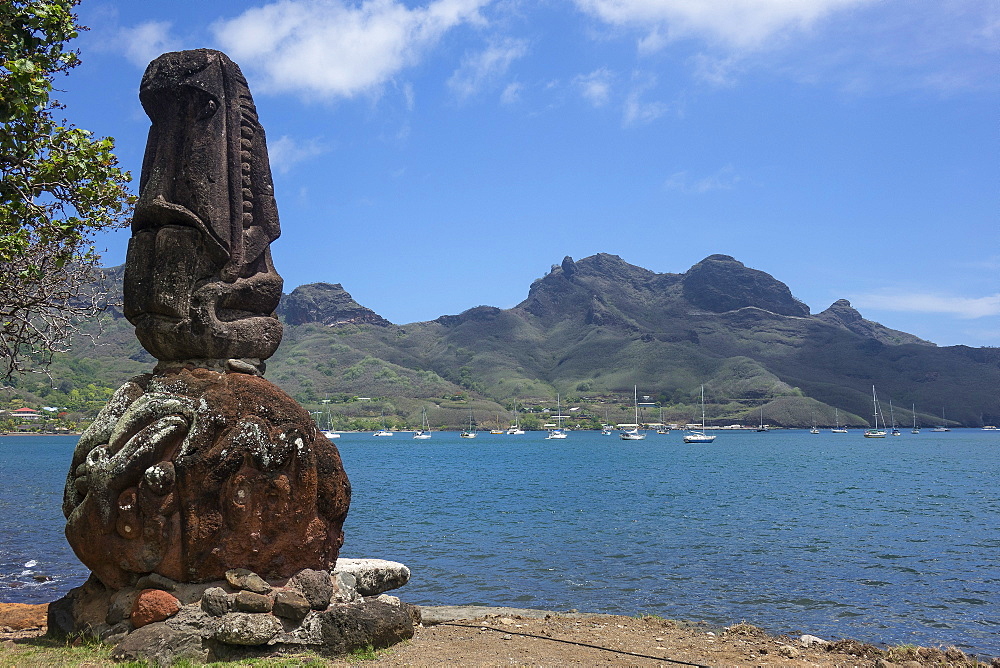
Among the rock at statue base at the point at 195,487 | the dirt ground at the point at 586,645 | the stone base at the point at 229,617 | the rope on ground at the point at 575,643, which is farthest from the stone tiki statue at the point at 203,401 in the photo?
the rope on ground at the point at 575,643

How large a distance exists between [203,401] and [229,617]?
2706mm

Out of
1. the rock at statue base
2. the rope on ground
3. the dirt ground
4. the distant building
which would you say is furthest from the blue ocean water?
the distant building

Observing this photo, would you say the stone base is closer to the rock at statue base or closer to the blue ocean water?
the rock at statue base

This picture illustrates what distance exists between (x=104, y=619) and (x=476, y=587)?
11.7 meters

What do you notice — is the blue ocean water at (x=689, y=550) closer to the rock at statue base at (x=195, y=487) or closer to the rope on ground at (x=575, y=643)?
the rope on ground at (x=575, y=643)

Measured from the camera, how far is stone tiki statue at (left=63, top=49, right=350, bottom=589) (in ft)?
31.5

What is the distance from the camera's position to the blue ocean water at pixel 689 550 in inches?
714

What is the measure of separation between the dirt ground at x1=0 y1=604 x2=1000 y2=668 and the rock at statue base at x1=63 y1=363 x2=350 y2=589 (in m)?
1.60

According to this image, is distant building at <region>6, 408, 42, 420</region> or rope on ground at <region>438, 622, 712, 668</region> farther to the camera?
distant building at <region>6, 408, 42, 420</region>

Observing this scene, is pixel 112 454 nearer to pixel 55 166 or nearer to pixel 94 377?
pixel 55 166

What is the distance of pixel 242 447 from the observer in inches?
388

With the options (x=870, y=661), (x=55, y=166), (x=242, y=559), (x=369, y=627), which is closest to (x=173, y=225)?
(x=55, y=166)

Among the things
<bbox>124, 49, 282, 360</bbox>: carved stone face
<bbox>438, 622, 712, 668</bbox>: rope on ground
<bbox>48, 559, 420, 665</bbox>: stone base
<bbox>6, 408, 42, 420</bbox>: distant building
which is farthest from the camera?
<bbox>6, 408, 42, 420</bbox>: distant building

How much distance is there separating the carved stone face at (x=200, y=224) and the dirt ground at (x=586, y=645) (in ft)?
14.8
